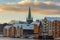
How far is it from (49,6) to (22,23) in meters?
0.59

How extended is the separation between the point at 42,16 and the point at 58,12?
0.30 m

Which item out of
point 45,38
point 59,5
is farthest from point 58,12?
point 45,38

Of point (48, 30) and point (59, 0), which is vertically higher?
point (59, 0)

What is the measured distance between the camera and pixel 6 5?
4.52 metres

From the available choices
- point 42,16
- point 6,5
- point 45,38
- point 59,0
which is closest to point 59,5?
point 59,0

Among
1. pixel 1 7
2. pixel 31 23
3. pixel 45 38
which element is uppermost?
pixel 1 7

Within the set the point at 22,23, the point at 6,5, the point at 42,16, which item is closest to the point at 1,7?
the point at 6,5

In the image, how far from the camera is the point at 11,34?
4.49 metres

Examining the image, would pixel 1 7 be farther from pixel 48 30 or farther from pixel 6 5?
pixel 48 30

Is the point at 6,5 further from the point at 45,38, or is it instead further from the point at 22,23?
the point at 45,38

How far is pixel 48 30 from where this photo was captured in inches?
177

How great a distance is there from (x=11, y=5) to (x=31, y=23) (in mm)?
495

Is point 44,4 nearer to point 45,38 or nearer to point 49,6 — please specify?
point 49,6

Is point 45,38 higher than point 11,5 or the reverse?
the reverse
